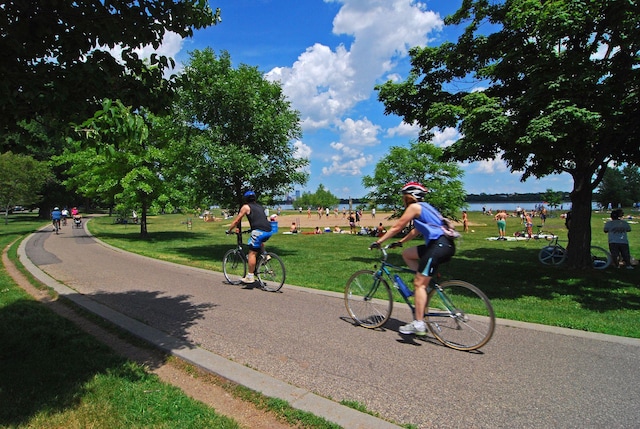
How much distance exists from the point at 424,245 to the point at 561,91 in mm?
4748

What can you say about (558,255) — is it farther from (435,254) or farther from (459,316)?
(435,254)

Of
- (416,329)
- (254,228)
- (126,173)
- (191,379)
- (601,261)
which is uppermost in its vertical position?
(126,173)

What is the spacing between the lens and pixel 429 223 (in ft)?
14.7

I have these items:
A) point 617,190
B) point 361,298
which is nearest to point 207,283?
point 361,298

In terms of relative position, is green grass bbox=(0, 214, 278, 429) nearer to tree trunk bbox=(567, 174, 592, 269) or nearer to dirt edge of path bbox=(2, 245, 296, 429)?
dirt edge of path bbox=(2, 245, 296, 429)

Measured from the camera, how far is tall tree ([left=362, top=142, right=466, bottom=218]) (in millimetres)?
22547

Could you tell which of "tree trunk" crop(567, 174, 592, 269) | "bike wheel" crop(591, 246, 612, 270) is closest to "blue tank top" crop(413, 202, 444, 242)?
"tree trunk" crop(567, 174, 592, 269)

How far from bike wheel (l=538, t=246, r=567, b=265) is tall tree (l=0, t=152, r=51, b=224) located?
39.0 metres

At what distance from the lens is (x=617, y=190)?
7538cm

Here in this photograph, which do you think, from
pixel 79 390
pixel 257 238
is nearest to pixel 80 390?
pixel 79 390

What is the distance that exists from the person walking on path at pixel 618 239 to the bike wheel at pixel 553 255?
125cm

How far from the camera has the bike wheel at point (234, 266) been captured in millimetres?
8414

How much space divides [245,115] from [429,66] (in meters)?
5.86

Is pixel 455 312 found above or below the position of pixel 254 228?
below
